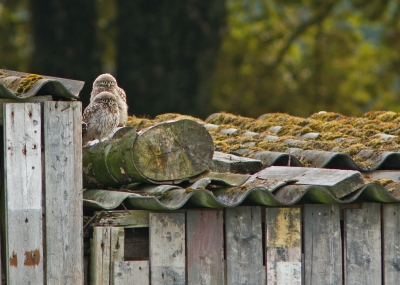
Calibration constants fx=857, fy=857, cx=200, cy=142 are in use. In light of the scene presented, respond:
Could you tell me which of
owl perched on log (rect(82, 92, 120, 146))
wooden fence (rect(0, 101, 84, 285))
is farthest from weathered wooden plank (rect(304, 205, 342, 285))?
owl perched on log (rect(82, 92, 120, 146))

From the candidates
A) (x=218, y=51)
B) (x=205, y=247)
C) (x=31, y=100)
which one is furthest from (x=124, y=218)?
(x=218, y=51)

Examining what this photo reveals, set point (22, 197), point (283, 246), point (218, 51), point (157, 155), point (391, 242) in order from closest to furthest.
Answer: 1. point (22, 197)
2. point (283, 246)
3. point (157, 155)
4. point (391, 242)
5. point (218, 51)

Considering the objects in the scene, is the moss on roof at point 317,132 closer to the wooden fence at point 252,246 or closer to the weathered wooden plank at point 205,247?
the wooden fence at point 252,246

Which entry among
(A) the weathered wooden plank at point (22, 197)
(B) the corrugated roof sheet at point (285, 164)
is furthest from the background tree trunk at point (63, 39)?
(A) the weathered wooden plank at point (22, 197)

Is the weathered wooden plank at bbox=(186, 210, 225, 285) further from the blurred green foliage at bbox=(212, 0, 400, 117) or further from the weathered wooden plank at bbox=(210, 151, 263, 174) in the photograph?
the blurred green foliage at bbox=(212, 0, 400, 117)

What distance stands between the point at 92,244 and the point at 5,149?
964 mm

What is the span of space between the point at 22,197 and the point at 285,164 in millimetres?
2777

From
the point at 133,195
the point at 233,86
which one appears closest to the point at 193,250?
the point at 133,195

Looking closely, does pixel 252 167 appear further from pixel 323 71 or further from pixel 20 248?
pixel 323 71

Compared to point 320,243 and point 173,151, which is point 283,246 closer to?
point 320,243

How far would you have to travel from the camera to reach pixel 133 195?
630 centimetres

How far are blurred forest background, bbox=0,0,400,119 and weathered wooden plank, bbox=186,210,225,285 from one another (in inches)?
650

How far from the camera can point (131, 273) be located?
20.5 feet

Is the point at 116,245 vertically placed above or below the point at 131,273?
above
